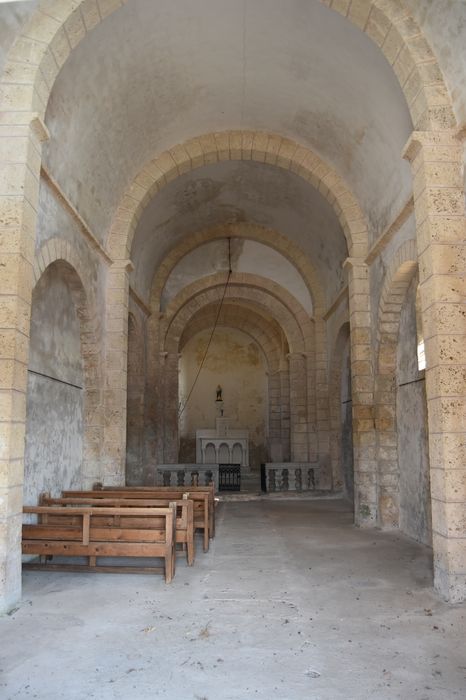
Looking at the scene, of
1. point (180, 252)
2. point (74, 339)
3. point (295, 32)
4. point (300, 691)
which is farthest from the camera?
point (180, 252)

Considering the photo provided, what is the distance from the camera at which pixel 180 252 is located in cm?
1515

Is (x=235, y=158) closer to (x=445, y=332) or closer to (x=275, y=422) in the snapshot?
(x=445, y=332)

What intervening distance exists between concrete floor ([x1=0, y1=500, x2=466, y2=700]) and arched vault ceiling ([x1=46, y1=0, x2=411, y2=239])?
5120 millimetres

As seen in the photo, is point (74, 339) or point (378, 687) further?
point (74, 339)

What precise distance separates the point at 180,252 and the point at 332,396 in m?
5.61

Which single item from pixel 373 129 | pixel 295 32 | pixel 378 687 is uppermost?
pixel 295 32

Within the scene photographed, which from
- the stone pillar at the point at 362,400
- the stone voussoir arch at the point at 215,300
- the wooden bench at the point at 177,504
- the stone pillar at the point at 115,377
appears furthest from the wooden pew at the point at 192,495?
the stone voussoir arch at the point at 215,300

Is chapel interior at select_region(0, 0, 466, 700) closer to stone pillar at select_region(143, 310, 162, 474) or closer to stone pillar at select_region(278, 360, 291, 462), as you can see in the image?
stone pillar at select_region(143, 310, 162, 474)

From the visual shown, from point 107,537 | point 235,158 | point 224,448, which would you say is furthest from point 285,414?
point 107,537

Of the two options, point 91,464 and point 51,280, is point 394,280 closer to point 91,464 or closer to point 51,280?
point 51,280

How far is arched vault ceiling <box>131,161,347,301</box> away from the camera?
473 inches

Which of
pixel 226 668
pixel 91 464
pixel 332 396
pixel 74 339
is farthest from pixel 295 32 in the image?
pixel 332 396

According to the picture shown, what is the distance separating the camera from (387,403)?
9.02 m

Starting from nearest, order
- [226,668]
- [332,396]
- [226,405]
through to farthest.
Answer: [226,668]
[332,396]
[226,405]
